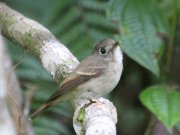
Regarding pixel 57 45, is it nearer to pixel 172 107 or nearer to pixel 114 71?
pixel 114 71

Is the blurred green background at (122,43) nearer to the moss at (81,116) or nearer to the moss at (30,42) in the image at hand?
the moss at (30,42)

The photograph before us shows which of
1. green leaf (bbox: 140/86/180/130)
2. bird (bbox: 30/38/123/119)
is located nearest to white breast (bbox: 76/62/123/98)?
bird (bbox: 30/38/123/119)

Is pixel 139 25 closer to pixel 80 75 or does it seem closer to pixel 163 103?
pixel 163 103

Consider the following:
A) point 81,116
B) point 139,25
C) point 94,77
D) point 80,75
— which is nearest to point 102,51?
point 94,77

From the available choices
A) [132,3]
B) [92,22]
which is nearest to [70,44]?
[92,22]

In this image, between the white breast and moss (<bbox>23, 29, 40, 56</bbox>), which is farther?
moss (<bbox>23, 29, 40, 56</bbox>)

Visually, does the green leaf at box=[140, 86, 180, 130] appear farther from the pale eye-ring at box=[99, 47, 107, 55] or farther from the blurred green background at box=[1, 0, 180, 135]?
the pale eye-ring at box=[99, 47, 107, 55]

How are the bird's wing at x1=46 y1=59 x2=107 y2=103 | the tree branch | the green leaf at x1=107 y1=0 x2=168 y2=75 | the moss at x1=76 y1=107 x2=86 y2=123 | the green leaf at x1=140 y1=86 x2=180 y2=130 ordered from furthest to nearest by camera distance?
the green leaf at x1=107 y1=0 x2=168 y2=75 → the green leaf at x1=140 y1=86 x2=180 y2=130 → the bird's wing at x1=46 y1=59 x2=107 y2=103 → the moss at x1=76 y1=107 x2=86 y2=123 → the tree branch

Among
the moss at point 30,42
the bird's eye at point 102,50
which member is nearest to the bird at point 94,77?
the bird's eye at point 102,50
